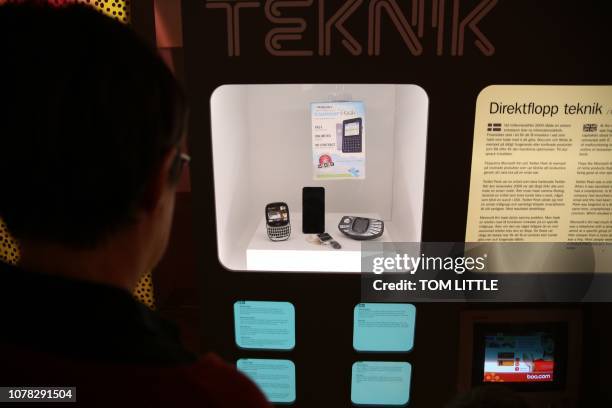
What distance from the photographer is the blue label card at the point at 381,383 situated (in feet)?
6.07

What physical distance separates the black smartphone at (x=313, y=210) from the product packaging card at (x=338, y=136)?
9 cm

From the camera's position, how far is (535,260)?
67.7 inches

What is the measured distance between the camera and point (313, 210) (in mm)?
1969

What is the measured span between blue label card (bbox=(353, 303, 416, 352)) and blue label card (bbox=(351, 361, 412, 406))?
68mm

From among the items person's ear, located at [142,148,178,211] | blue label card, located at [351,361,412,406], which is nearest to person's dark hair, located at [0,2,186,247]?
person's ear, located at [142,148,178,211]

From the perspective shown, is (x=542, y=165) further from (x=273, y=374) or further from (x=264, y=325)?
(x=273, y=374)

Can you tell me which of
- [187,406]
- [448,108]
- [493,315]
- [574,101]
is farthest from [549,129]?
[187,406]

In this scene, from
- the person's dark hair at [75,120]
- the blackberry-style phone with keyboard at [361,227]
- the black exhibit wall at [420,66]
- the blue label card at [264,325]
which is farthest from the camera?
the blackberry-style phone with keyboard at [361,227]

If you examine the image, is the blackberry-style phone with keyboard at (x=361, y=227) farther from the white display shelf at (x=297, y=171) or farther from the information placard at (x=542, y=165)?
the information placard at (x=542, y=165)

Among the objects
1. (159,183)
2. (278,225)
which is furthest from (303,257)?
(159,183)

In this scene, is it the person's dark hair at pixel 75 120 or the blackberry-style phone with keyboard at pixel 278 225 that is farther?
the blackberry-style phone with keyboard at pixel 278 225

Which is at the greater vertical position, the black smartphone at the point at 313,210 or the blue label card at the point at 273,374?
the black smartphone at the point at 313,210

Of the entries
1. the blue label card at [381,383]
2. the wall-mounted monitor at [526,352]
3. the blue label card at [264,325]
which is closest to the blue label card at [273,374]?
the blue label card at [264,325]

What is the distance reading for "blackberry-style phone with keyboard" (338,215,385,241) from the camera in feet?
6.24
